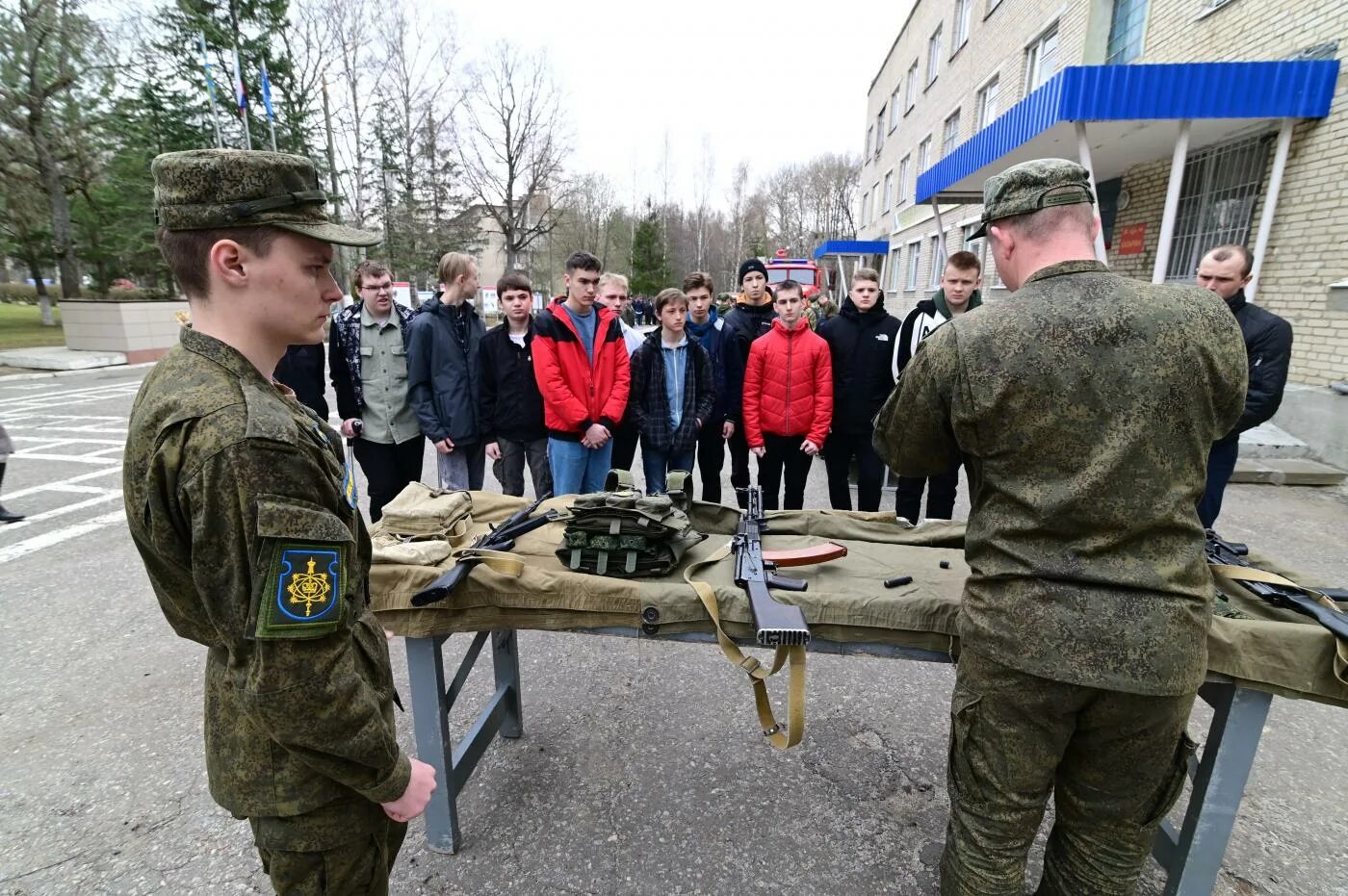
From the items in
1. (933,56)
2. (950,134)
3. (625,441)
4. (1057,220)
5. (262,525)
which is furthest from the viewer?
(933,56)

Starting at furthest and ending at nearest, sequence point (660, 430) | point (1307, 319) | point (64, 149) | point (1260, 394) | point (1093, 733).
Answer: point (64, 149) → point (1307, 319) → point (660, 430) → point (1260, 394) → point (1093, 733)

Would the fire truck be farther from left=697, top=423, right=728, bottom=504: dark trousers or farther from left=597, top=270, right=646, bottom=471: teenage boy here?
left=597, top=270, right=646, bottom=471: teenage boy

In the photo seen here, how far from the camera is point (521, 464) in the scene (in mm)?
4688

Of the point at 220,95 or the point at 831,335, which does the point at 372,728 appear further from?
the point at 220,95

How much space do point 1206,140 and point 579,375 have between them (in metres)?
8.56

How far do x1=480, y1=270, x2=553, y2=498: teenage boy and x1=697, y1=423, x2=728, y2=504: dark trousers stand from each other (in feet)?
4.50

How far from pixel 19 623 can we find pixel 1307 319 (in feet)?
36.0

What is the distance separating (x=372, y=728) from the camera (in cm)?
111

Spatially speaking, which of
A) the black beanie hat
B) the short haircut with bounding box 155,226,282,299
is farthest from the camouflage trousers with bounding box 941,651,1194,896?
the black beanie hat

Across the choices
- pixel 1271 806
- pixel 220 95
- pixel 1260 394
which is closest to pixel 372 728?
pixel 1271 806

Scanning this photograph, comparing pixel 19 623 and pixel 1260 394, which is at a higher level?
pixel 1260 394

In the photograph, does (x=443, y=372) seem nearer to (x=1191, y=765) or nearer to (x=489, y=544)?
(x=489, y=544)

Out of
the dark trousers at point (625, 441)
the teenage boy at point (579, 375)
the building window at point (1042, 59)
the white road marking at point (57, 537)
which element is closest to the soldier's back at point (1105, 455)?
the teenage boy at point (579, 375)

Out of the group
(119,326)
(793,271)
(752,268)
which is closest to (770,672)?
(752,268)
